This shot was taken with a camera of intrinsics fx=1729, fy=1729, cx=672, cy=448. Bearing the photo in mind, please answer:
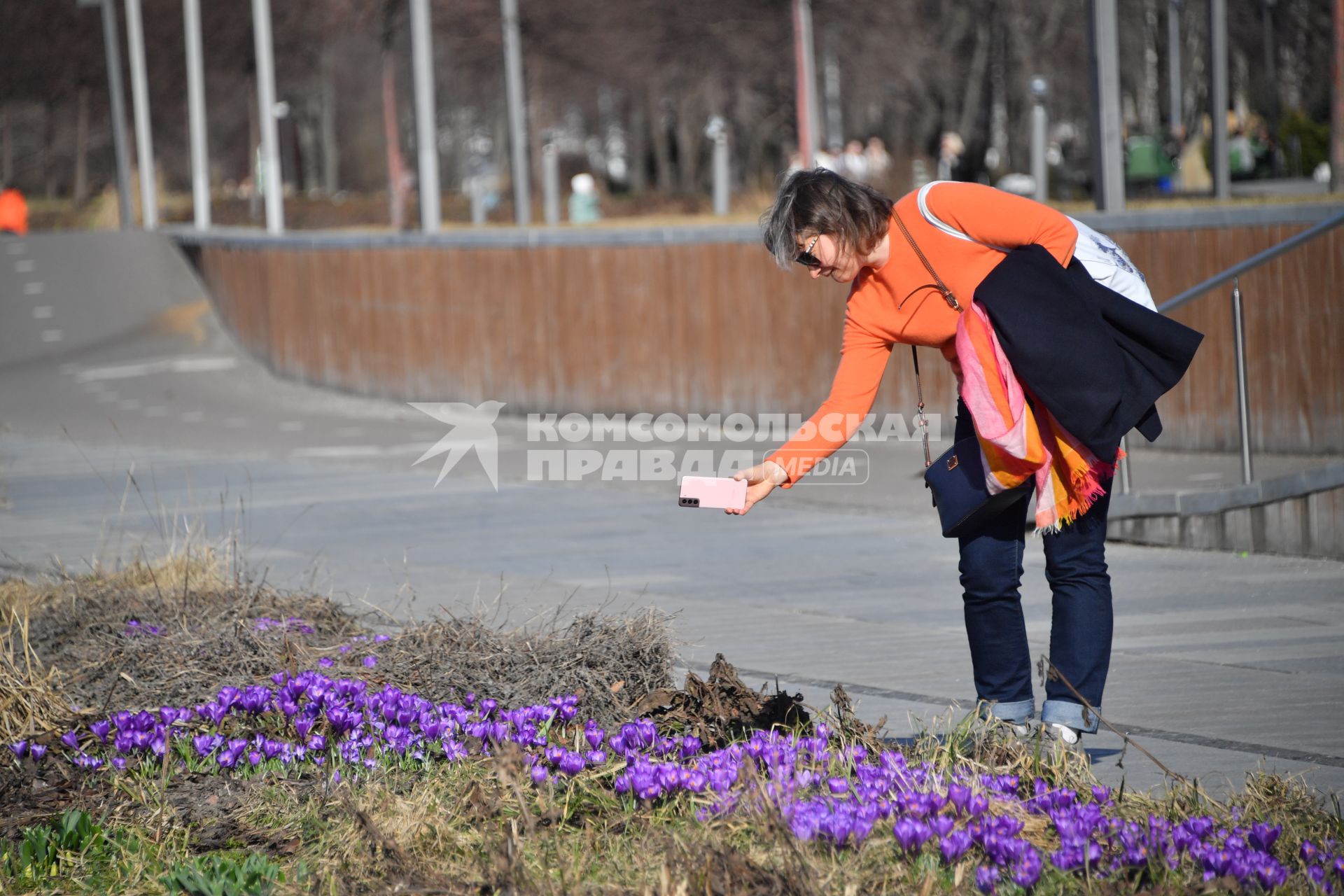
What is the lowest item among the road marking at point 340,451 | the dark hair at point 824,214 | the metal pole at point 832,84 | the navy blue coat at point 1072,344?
the road marking at point 340,451

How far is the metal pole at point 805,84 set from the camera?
2997cm

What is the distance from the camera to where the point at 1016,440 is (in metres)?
4.16

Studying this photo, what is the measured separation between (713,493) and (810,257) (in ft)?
2.06

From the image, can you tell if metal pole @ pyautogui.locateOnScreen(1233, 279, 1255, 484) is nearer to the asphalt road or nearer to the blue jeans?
the asphalt road

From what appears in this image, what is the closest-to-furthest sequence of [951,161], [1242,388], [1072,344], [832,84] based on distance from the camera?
[1072,344] → [1242,388] → [951,161] → [832,84]

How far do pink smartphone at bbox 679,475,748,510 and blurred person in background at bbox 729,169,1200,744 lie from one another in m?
0.04

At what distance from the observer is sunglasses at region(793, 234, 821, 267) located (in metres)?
4.18

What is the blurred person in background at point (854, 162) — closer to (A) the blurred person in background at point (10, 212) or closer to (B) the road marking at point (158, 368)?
(B) the road marking at point (158, 368)

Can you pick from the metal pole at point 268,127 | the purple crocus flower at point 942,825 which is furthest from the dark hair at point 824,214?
the metal pole at point 268,127

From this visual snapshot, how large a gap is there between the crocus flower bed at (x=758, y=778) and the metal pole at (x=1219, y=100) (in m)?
14.8

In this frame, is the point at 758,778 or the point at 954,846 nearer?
the point at 954,846

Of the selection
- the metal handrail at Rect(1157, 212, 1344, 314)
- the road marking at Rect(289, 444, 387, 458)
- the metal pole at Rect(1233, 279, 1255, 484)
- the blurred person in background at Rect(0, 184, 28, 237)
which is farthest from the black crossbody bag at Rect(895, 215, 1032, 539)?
the blurred person in background at Rect(0, 184, 28, 237)

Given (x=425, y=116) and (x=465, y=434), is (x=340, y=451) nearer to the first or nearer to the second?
(x=465, y=434)

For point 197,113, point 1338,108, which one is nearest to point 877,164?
point 197,113
